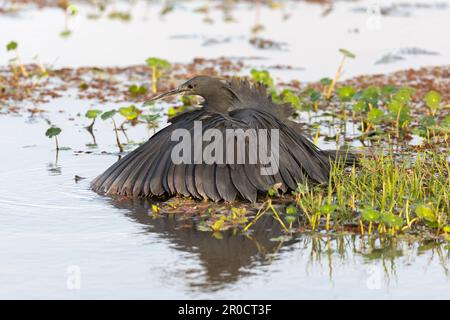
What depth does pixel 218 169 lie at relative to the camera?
773 centimetres

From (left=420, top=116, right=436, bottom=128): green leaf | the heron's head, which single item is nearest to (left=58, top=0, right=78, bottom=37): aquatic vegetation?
(left=420, top=116, right=436, bottom=128): green leaf

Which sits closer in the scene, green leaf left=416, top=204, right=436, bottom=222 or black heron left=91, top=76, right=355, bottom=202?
green leaf left=416, top=204, right=436, bottom=222

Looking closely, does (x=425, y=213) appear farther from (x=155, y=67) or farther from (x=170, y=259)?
(x=155, y=67)

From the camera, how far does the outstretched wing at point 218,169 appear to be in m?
7.72

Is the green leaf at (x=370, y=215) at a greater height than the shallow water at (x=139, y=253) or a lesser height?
greater

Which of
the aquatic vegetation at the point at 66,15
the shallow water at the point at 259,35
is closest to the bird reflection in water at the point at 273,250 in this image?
the shallow water at the point at 259,35

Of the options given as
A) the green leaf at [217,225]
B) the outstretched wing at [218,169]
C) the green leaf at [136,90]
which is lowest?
the green leaf at [217,225]

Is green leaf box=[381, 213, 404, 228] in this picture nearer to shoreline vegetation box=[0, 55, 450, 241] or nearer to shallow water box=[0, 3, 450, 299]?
shoreline vegetation box=[0, 55, 450, 241]

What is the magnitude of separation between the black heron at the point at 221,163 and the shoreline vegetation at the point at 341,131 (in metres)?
0.12

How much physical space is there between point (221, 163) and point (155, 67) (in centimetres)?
506

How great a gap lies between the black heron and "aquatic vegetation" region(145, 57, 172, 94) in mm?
3140

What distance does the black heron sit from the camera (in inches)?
304

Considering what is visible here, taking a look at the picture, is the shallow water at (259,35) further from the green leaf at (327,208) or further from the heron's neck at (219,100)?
the green leaf at (327,208)

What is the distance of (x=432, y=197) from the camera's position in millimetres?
7457
